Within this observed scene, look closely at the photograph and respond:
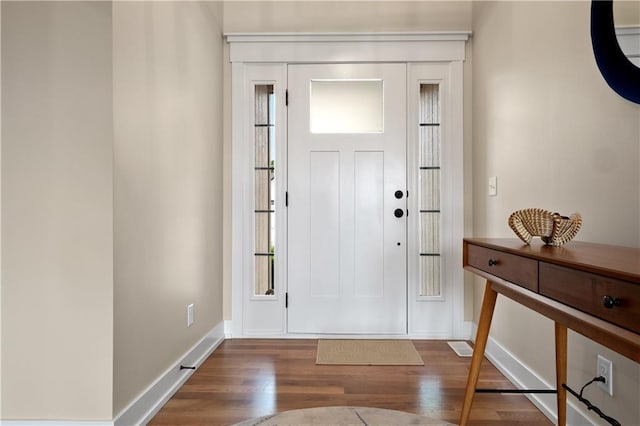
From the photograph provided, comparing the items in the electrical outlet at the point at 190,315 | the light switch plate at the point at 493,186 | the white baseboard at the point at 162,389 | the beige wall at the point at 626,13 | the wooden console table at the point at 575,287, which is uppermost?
the beige wall at the point at 626,13

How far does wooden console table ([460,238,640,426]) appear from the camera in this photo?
707 millimetres

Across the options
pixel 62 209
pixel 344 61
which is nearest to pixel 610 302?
pixel 62 209

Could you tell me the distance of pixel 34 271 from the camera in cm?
142

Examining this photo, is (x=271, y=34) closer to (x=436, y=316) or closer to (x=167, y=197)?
(x=167, y=197)

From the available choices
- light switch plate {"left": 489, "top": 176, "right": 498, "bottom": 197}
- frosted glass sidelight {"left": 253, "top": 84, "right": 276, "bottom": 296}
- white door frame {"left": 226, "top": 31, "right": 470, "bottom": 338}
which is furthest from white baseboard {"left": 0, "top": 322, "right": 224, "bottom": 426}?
light switch plate {"left": 489, "top": 176, "right": 498, "bottom": 197}

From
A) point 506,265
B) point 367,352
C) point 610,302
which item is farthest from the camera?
point 367,352

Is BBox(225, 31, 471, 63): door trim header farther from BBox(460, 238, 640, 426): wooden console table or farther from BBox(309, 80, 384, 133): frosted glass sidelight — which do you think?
BBox(460, 238, 640, 426): wooden console table

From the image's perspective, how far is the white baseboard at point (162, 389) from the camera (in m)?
1.54

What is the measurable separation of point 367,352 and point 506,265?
150 centimetres

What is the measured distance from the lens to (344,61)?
9.23 feet

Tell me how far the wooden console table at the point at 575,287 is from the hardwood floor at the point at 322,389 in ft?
1.65

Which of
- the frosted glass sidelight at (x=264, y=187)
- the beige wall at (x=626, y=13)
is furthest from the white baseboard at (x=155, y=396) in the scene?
the beige wall at (x=626, y=13)

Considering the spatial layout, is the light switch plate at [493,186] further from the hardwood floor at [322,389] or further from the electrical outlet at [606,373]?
the electrical outlet at [606,373]

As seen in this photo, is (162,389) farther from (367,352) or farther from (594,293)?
(594,293)
